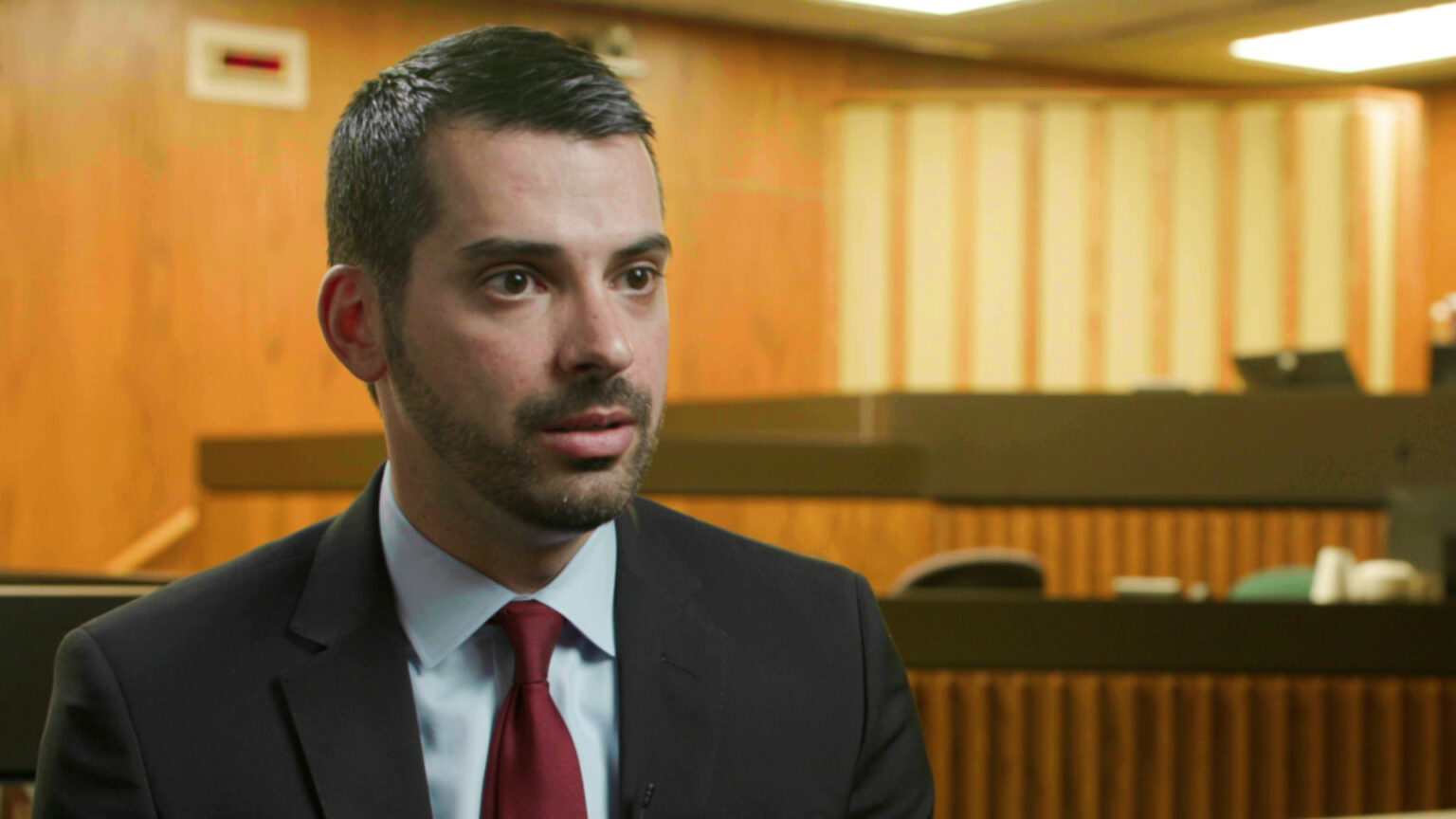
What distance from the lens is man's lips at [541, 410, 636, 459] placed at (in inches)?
29.5

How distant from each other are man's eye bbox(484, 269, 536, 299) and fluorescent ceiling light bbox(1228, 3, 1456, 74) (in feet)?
17.9

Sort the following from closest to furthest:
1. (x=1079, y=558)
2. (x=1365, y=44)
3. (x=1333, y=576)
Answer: (x=1333, y=576) → (x=1079, y=558) → (x=1365, y=44)

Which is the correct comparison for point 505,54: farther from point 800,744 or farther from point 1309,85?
point 1309,85

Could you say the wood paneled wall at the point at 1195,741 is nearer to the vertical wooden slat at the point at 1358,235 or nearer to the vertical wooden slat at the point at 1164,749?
the vertical wooden slat at the point at 1164,749

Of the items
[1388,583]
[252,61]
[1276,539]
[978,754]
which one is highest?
[252,61]

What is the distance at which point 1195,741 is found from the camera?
2035mm

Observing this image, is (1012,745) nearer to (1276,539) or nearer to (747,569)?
(747,569)

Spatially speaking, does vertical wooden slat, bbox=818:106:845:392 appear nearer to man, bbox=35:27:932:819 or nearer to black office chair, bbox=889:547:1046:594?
black office chair, bbox=889:547:1046:594

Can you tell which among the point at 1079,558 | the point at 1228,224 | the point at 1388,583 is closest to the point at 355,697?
the point at 1388,583

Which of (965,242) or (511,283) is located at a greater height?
(965,242)

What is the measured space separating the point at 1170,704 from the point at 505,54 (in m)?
1.62

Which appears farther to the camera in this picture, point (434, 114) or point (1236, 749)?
point (1236, 749)

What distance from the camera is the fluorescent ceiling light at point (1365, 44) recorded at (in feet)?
17.7

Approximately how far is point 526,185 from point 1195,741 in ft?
5.44
